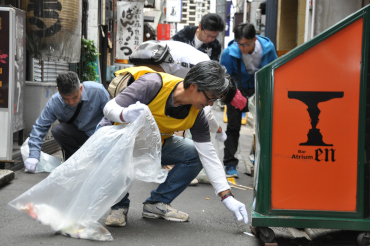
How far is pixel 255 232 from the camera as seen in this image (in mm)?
3365

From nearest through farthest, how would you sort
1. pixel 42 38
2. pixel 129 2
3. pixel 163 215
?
pixel 163 215 < pixel 42 38 < pixel 129 2

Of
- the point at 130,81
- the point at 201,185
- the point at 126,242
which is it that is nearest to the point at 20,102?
the point at 201,185

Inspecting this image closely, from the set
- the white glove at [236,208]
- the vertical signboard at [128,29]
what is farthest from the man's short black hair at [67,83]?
the vertical signboard at [128,29]

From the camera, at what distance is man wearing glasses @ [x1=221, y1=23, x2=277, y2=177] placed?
5.68 m

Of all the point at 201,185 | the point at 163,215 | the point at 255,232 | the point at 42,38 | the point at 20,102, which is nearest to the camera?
the point at 255,232

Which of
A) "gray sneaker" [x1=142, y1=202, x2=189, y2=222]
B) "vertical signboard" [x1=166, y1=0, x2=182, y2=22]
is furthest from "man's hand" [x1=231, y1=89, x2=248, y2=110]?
"vertical signboard" [x1=166, y1=0, x2=182, y2=22]

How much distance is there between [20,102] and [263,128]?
473 cm

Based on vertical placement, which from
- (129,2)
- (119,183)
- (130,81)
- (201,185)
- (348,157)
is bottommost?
(201,185)

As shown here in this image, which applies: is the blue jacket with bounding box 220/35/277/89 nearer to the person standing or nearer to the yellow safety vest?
the person standing

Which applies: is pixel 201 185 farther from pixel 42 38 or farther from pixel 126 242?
pixel 42 38

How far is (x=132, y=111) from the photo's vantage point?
10.0ft

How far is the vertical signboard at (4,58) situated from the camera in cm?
543

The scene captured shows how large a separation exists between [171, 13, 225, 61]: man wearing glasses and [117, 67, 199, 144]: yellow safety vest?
1.75m

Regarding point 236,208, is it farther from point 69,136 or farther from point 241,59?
point 241,59
